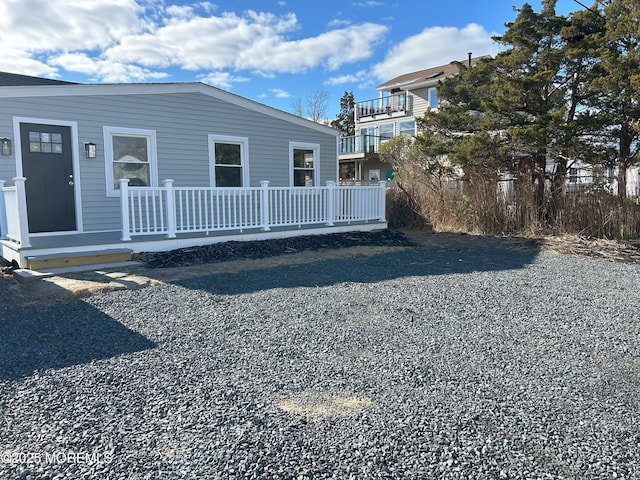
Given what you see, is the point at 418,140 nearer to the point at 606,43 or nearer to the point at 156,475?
the point at 606,43

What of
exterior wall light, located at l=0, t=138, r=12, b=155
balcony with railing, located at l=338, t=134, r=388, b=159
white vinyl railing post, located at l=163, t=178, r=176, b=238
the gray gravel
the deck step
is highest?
balcony with railing, located at l=338, t=134, r=388, b=159

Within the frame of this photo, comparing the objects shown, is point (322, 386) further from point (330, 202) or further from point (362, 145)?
point (362, 145)

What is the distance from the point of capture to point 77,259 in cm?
608

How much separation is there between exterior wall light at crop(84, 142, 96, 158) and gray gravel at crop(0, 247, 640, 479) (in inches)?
160

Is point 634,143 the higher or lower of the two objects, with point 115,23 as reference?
lower

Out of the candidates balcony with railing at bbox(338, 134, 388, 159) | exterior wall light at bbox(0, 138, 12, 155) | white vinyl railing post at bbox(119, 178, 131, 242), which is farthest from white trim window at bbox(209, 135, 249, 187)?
balcony with railing at bbox(338, 134, 388, 159)

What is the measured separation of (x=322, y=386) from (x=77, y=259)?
498 centimetres

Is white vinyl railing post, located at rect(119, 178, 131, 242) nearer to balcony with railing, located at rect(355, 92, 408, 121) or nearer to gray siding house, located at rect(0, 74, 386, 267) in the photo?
gray siding house, located at rect(0, 74, 386, 267)

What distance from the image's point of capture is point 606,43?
9.00 meters

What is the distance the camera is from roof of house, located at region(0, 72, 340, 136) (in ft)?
23.0

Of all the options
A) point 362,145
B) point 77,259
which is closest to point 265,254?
point 77,259

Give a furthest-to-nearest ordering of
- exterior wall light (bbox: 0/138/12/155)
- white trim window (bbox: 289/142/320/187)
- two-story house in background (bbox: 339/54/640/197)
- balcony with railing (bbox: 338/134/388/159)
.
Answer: balcony with railing (bbox: 338/134/388/159) → two-story house in background (bbox: 339/54/640/197) → white trim window (bbox: 289/142/320/187) → exterior wall light (bbox: 0/138/12/155)

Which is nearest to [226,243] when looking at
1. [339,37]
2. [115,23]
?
[115,23]

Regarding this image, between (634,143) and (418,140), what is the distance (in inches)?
188
